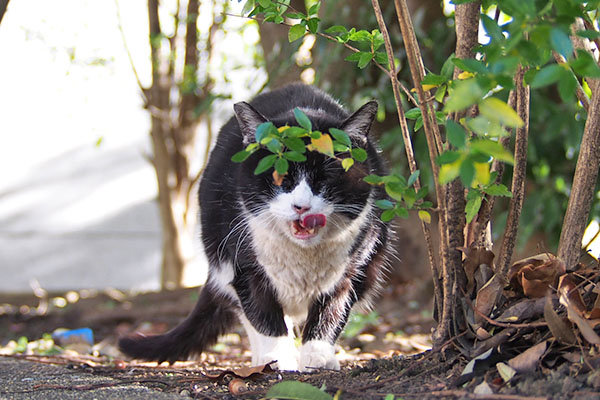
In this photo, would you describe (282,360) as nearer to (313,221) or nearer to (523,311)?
(313,221)

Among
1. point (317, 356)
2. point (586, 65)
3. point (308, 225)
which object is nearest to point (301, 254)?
point (308, 225)

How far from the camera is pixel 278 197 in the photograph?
7.28 feet

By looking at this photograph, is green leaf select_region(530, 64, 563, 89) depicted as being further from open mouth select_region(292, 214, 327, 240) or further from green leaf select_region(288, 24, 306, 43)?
open mouth select_region(292, 214, 327, 240)

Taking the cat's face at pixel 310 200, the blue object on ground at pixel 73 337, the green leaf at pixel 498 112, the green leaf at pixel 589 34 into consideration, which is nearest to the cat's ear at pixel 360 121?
the cat's face at pixel 310 200

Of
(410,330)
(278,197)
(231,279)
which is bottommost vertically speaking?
(410,330)

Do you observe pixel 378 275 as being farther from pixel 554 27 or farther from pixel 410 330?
pixel 554 27

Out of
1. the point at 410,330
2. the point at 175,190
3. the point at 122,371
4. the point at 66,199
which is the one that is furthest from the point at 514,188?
the point at 66,199

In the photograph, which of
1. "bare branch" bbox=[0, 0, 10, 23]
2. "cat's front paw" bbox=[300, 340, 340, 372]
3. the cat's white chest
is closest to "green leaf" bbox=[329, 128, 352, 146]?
the cat's white chest

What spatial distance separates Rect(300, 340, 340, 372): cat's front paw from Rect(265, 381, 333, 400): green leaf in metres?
0.77

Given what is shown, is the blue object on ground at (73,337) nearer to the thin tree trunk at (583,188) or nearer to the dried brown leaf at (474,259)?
the dried brown leaf at (474,259)

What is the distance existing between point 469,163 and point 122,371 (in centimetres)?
161

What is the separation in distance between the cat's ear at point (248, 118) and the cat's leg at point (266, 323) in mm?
543

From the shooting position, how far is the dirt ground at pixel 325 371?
4.87 feet

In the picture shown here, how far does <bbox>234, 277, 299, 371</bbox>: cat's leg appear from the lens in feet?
7.98
